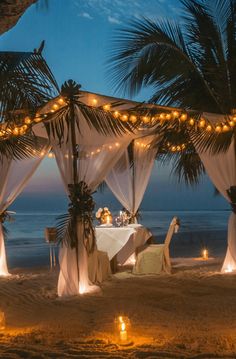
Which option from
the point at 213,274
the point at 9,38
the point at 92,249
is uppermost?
the point at 9,38

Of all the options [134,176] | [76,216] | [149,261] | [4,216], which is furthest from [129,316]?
[134,176]

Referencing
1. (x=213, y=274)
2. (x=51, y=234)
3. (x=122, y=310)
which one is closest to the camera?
(x=122, y=310)

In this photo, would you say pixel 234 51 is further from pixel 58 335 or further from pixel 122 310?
pixel 58 335

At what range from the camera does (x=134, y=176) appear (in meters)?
8.70

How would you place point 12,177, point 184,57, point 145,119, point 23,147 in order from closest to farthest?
point 145,119 < point 23,147 < point 12,177 < point 184,57

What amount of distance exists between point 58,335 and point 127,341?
24.2 inches

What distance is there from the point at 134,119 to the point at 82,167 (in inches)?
36.7

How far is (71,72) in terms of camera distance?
18.4 feet

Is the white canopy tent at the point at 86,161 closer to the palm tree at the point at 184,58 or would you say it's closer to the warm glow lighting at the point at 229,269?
the warm glow lighting at the point at 229,269

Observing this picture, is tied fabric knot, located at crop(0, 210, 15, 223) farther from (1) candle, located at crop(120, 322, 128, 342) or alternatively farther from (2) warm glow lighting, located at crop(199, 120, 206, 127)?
(1) candle, located at crop(120, 322, 128, 342)

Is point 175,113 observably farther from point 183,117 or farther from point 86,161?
point 86,161

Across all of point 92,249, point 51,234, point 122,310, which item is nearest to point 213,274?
point 92,249

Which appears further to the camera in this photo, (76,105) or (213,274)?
(213,274)

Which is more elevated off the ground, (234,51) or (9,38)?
(234,51)
